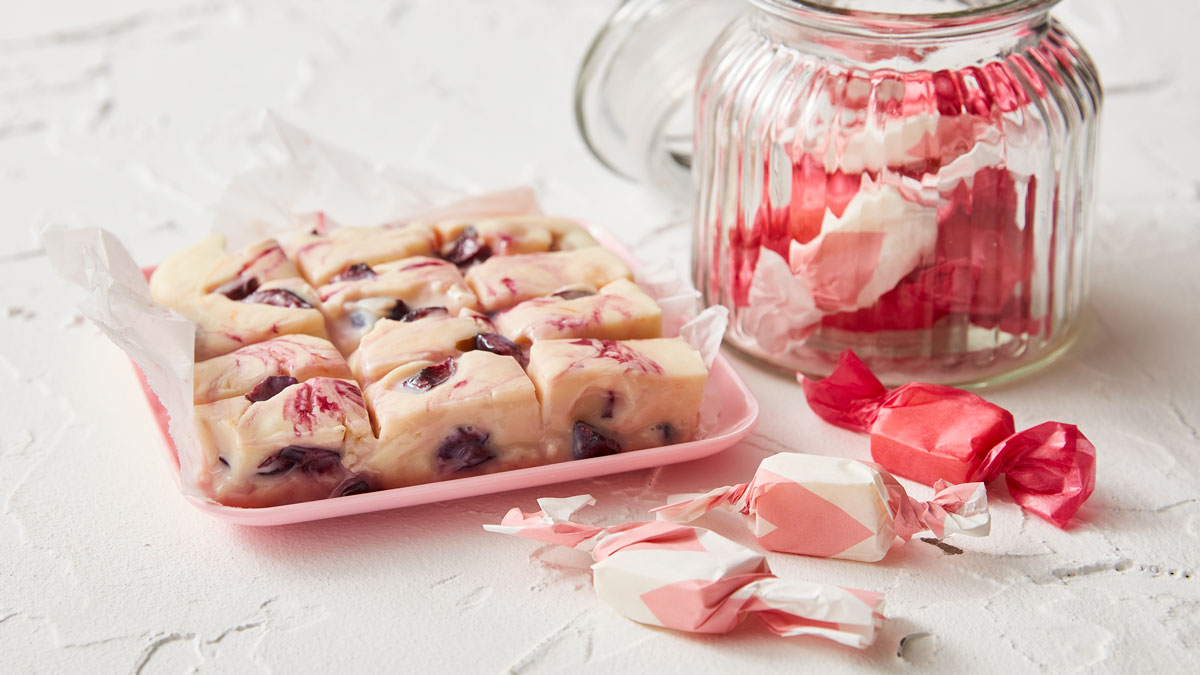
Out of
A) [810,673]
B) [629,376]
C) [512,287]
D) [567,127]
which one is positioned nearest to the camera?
[810,673]

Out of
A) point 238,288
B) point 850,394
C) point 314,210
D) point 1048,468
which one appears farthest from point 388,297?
point 1048,468

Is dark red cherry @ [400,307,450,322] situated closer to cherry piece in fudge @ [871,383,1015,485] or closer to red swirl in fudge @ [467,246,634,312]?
red swirl in fudge @ [467,246,634,312]

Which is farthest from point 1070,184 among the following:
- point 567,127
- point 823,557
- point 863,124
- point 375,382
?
point 567,127

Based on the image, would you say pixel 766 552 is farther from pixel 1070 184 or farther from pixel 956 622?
pixel 1070 184

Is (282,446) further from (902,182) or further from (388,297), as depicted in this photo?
(902,182)

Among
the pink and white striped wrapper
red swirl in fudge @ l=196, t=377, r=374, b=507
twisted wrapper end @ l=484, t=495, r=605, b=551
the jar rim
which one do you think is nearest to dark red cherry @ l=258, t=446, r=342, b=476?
red swirl in fudge @ l=196, t=377, r=374, b=507
